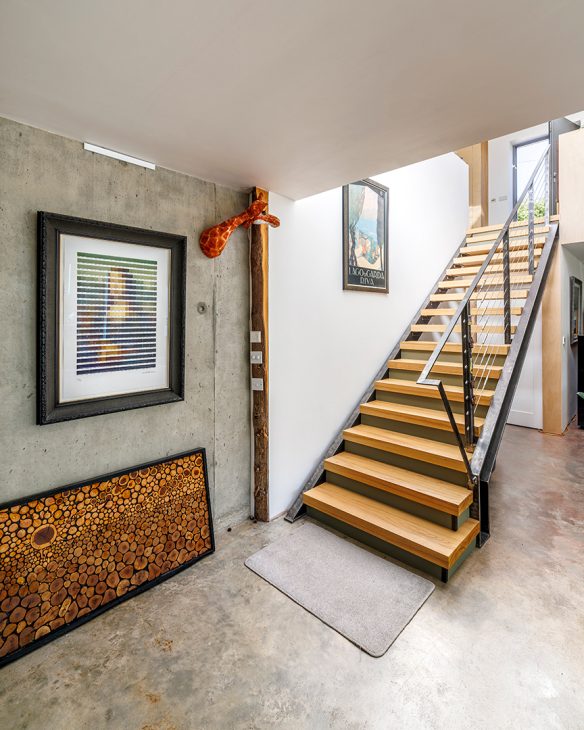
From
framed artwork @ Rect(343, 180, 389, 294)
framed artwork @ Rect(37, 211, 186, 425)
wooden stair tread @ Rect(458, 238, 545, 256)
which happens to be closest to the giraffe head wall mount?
framed artwork @ Rect(37, 211, 186, 425)

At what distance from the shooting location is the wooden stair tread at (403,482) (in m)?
2.36

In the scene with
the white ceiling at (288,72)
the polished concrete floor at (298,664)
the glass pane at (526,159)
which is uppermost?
the glass pane at (526,159)

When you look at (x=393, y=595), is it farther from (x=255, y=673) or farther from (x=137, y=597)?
(x=137, y=597)

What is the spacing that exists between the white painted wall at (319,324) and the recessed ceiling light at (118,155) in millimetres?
892

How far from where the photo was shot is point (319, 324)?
3.14 metres

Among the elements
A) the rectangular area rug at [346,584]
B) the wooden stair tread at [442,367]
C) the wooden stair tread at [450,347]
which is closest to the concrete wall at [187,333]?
the rectangular area rug at [346,584]

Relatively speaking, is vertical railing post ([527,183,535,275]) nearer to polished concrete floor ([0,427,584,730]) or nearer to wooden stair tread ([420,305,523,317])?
wooden stair tread ([420,305,523,317])

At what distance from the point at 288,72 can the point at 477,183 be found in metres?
5.92

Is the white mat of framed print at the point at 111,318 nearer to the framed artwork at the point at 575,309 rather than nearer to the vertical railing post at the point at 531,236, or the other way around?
the vertical railing post at the point at 531,236

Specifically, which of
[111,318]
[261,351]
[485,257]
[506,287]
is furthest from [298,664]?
[485,257]

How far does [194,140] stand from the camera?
1872 mm

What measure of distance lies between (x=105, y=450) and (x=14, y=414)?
47 cm

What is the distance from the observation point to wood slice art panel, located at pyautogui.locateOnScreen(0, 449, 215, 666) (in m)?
1.67

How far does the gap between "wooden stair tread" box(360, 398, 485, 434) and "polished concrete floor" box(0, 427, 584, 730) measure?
96cm
